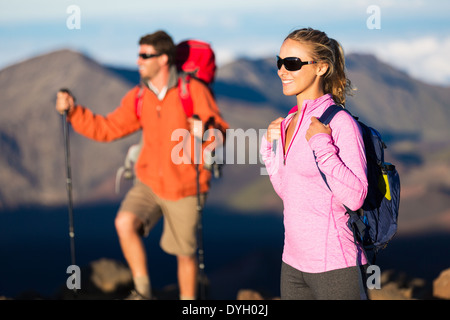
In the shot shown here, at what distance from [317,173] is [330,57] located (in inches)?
29.1

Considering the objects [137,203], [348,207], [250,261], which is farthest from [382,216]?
[250,261]

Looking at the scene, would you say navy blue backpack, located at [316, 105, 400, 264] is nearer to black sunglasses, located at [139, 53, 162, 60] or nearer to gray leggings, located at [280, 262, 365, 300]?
gray leggings, located at [280, 262, 365, 300]

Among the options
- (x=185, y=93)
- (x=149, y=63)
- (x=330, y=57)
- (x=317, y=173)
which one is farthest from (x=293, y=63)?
(x=149, y=63)

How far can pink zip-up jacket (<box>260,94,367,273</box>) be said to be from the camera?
330 centimetres

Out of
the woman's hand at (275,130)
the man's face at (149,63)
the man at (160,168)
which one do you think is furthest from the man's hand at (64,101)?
the woman's hand at (275,130)

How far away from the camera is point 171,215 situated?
661cm

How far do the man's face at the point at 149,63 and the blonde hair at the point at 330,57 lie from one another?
→ 3078mm

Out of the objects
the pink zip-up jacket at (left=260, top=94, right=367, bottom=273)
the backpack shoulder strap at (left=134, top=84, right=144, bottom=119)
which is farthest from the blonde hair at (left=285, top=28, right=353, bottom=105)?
the backpack shoulder strap at (left=134, top=84, right=144, bottom=119)

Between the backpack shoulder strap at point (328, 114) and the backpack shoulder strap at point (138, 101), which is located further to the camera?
the backpack shoulder strap at point (138, 101)

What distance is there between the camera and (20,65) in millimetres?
66188

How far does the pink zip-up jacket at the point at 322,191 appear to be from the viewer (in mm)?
3303

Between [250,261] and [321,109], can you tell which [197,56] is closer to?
[321,109]

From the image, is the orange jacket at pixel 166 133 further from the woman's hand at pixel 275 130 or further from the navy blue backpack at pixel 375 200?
the navy blue backpack at pixel 375 200

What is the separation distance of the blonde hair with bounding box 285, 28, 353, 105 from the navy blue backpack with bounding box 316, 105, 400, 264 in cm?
26
